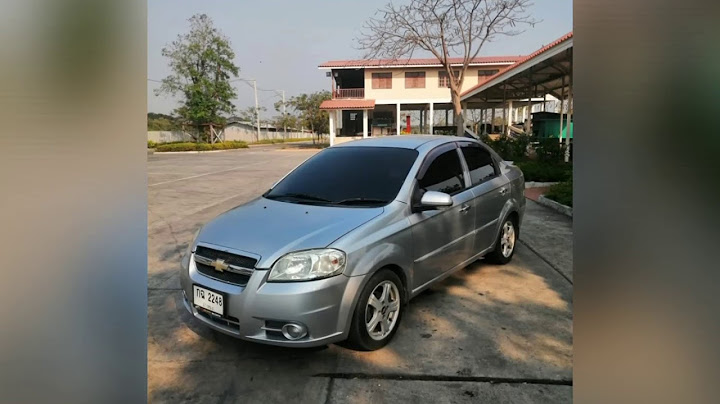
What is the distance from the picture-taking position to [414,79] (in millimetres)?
33312

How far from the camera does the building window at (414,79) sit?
109ft

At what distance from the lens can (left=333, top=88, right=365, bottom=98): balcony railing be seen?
34.0 metres

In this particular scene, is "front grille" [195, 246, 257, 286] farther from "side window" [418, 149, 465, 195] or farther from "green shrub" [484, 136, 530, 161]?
"green shrub" [484, 136, 530, 161]

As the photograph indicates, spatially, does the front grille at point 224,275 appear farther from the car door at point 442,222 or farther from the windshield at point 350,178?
the car door at point 442,222

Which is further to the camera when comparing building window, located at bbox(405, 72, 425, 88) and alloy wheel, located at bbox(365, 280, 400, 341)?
building window, located at bbox(405, 72, 425, 88)

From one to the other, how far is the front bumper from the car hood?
0.19 meters

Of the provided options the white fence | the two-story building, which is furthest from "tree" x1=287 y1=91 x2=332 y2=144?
the two-story building

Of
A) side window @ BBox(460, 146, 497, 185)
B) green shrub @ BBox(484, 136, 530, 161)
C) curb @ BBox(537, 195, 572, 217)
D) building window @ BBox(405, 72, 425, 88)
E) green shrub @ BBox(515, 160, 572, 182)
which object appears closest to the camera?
side window @ BBox(460, 146, 497, 185)

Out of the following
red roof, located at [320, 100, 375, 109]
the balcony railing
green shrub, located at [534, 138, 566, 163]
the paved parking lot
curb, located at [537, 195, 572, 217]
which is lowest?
the paved parking lot

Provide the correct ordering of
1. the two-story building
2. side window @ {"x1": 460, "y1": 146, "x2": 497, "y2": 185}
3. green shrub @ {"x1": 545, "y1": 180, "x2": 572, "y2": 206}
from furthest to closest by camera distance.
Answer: the two-story building < green shrub @ {"x1": 545, "y1": 180, "x2": 572, "y2": 206} < side window @ {"x1": 460, "y1": 146, "x2": 497, "y2": 185}

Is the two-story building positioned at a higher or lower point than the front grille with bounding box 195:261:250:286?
higher

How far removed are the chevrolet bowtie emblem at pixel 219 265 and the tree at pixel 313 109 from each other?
5185cm
